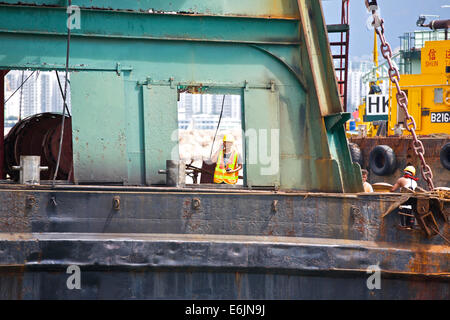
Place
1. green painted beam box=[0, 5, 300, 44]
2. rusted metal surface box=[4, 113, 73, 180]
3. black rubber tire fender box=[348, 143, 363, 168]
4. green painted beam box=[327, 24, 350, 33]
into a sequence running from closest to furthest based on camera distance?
1. green painted beam box=[0, 5, 300, 44]
2. green painted beam box=[327, 24, 350, 33]
3. rusted metal surface box=[4, 113, 73, 180]
4. black rubber tire fender box=[348, 143, 363, 168]

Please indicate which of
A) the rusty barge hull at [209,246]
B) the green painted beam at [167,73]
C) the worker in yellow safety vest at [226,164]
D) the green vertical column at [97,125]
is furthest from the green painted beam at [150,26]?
the rusty barge hull at [209,246]

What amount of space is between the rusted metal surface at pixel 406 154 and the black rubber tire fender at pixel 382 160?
131 mm

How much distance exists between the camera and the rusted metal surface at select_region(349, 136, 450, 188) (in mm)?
14000

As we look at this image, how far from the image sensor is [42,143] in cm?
792

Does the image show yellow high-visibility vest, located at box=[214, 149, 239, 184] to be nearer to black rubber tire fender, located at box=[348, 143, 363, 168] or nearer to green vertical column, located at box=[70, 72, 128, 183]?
green vertical column, located at box=[70, 72, 128, 183]

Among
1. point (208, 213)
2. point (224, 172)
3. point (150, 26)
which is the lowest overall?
point (208, 213)

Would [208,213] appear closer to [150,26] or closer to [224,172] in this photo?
[224,172]

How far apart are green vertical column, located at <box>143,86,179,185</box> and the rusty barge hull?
531mm

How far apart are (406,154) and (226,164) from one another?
7.96 metres

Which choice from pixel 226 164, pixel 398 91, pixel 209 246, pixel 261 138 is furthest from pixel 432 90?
pixel 209 246

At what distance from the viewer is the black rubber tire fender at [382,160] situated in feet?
48.1

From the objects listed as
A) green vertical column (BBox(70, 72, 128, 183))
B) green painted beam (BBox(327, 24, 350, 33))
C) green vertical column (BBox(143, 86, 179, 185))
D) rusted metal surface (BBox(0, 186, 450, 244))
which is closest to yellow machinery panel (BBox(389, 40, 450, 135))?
green painted beam (BBox(327, 24, 350, 33))

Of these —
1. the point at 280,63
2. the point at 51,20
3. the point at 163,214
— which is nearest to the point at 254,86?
the point at 280,63
